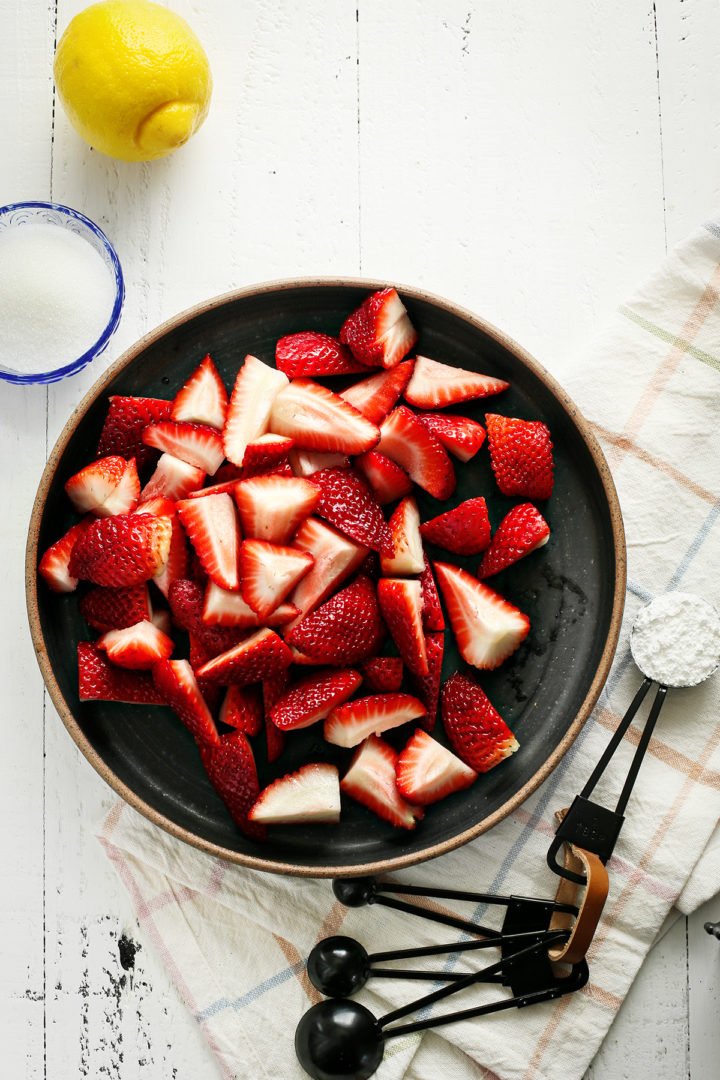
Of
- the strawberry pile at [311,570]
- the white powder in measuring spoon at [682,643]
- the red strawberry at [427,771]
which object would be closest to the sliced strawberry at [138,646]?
the strawberry pile at [311,570]

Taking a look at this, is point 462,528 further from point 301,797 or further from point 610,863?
point 610,863

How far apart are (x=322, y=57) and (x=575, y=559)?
32.3 inches

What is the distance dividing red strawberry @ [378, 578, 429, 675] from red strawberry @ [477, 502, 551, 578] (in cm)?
10

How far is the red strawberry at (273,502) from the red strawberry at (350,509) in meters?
0.02

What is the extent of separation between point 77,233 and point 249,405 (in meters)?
0.39

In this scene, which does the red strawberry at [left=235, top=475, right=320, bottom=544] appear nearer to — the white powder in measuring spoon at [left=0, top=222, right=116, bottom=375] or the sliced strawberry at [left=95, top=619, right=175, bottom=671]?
the sliced strawberry at [left=95, top=619, right=175, bottom=671]

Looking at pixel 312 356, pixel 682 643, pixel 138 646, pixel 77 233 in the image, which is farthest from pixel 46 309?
pixel 682 643

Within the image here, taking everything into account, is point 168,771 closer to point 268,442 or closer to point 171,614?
point 171,614

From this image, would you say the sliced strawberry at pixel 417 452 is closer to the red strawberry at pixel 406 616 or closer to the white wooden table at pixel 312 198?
the red strawberry at pixel 406 616

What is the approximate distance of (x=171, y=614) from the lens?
121 centimetres

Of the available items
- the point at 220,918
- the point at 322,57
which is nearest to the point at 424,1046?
the point at 220,918

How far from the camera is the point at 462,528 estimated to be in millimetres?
1176

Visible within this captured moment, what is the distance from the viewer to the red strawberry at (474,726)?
117 cm

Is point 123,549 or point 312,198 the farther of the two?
point 312,198
